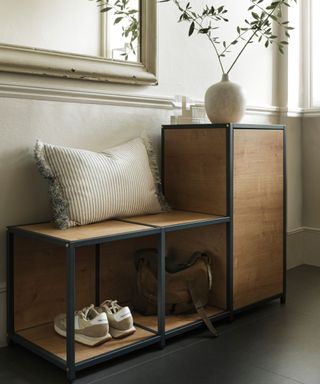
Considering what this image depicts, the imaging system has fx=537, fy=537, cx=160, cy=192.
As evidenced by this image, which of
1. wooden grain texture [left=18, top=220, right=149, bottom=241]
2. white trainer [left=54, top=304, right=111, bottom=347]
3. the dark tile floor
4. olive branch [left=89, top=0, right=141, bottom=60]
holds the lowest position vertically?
the dark tile floor

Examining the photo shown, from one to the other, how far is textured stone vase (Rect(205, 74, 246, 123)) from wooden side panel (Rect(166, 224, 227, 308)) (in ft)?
1.59

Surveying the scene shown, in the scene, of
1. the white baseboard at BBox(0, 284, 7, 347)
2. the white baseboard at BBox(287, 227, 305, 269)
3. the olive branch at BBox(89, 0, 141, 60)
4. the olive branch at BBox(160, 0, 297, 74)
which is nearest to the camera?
the white baseboard at BBox(0, 284, 7, 347)

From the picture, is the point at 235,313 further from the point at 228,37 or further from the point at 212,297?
the point at 228,37

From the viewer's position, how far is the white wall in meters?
2.02

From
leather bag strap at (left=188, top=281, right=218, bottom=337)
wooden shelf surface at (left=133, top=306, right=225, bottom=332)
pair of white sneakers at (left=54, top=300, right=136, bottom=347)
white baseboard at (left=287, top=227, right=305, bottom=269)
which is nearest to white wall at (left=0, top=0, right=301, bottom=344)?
pair of white sneakers at (left=54, top=300, right=136, bottom=347)

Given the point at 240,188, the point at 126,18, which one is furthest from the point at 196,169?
the point at 126,18

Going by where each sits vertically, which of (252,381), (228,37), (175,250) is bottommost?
(252,381)

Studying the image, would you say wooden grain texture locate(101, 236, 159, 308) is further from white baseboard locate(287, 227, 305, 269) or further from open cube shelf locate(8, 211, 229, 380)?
white baseboard locate(287, 227, 305, 269)

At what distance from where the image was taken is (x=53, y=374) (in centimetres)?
179

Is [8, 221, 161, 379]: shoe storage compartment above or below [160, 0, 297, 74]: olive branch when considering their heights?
below

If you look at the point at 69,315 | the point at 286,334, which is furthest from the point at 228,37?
the point at 69,315

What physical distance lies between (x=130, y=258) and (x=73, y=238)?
27.5 inches

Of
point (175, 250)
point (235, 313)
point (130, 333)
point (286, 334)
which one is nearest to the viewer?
point (130, 333)

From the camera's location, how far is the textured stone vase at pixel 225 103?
2.36m
